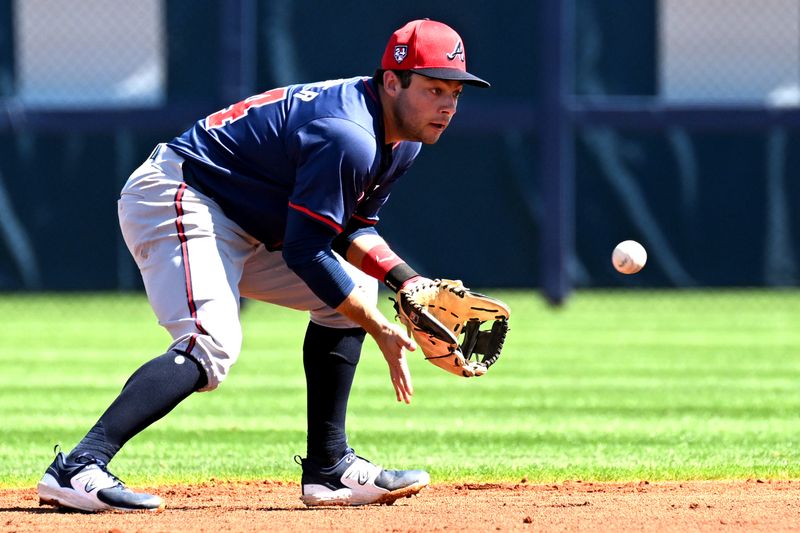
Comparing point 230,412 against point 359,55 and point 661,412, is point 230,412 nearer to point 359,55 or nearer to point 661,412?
point 661,412

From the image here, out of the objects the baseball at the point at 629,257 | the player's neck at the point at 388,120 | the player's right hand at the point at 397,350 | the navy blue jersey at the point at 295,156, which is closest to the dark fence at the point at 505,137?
the baseball at the point at 629,257

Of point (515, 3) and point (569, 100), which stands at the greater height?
point (515, 3)

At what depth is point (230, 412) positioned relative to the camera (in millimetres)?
7516

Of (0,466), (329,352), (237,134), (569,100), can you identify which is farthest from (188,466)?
(569,100)

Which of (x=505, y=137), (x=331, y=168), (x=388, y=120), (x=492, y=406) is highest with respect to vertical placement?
(x=388, y=120)

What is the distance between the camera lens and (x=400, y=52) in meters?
4.44

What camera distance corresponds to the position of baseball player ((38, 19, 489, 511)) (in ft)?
14.1

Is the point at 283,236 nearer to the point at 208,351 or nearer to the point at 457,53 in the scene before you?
the point at 208,351

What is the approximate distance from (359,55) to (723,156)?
3650 mm

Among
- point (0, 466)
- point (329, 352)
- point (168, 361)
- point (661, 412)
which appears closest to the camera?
point (168, 361)

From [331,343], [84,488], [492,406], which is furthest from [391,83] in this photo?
[492,406]

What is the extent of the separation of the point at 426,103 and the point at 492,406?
11.6ft

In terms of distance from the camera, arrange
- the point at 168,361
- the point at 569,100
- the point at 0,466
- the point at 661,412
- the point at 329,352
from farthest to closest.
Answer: the point at 569,100
the point at 661,412
the point at 0,466
the point at 329,352
the point at 168,361

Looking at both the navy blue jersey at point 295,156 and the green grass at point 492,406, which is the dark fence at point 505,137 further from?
the navy blue jersey at point 295,156
